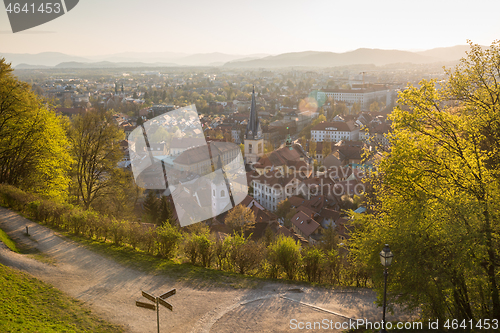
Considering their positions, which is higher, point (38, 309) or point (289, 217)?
point (38, 309)

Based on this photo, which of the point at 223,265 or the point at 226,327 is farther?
the point at 223,265

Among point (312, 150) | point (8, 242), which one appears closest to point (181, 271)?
point (8, 242)

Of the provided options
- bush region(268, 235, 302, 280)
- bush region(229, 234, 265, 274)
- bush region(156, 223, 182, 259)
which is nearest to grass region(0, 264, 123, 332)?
bush region(156, 223, 182, 259)

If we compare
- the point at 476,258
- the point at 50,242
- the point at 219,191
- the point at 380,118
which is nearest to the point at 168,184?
the point at 219,191

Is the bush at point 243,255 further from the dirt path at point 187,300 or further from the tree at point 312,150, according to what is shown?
the tree at point 312,150

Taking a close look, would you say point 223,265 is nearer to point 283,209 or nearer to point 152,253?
point 152,253

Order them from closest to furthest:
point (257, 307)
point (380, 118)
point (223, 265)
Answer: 1. point (257, 307)
2. point (223, 265)
3. point (380, 118)

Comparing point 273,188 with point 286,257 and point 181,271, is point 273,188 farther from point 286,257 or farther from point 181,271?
point 181,271
